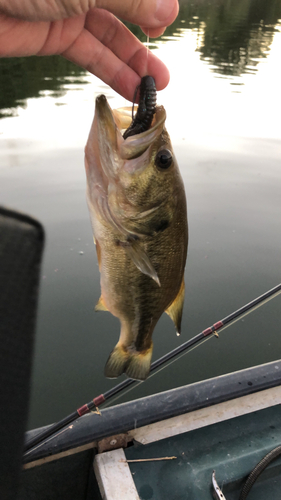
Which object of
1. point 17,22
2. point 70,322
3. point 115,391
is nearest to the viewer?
point 17,22

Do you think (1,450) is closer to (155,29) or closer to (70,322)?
(155,29)

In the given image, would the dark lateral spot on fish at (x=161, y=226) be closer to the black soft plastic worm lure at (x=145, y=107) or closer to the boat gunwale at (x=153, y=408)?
the black soft plastic worm lure at (x=145, y=107)

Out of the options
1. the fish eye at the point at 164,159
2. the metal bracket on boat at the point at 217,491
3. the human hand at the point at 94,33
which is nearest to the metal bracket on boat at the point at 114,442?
the metal bracket on boat at the point at 217,491

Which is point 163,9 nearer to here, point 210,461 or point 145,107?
point 145,107

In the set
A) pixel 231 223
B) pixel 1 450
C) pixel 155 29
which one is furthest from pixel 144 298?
pixel 231 223

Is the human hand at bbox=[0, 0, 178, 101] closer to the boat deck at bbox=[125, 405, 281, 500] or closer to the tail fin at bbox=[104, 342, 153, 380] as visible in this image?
the tail fin at bbox=[104, 342, 153, 380]

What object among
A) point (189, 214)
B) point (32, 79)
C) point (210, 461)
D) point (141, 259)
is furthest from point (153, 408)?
point (32, 79)
